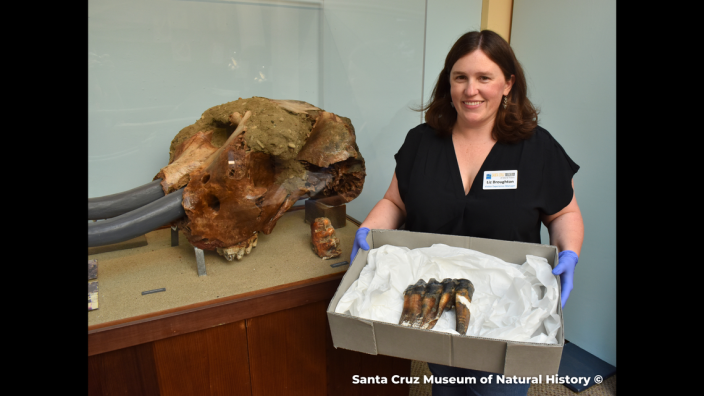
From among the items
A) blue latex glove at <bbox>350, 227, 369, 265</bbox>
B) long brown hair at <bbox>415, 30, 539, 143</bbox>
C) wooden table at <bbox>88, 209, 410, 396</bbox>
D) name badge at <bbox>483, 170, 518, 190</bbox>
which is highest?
long brown hair at <bbox>415, 30, 539, 143</bbox>

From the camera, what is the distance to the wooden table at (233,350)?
4.68 feet

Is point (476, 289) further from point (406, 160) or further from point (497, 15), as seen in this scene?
point (497, 15)

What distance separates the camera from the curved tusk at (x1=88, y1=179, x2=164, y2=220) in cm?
157

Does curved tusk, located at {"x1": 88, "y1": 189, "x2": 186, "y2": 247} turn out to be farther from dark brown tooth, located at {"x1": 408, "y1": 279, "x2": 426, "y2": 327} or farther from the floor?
the floor

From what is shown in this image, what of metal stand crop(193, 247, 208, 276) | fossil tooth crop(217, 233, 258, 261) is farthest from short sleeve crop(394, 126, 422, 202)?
metal stand crop(193, 247, 208, 276)

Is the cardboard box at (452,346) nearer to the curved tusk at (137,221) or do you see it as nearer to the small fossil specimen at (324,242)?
the small fossil specimen at (324,242)

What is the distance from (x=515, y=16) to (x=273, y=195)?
2017 mm

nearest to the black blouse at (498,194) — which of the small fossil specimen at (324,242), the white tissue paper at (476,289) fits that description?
the white tissue paper at (476,289)

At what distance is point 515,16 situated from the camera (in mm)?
2701

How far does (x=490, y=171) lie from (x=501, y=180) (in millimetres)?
50

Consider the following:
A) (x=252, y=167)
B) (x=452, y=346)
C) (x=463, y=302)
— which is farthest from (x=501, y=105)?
(x=252, y=167)

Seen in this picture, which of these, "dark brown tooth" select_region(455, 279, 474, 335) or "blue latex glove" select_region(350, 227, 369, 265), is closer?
"dark brown tooth" select_region(455, 279, 474, 335)

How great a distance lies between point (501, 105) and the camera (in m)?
1.58

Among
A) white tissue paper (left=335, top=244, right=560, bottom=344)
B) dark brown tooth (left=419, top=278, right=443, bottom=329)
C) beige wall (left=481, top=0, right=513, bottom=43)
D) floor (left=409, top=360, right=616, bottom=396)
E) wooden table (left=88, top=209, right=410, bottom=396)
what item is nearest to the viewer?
white tissue paper (left=335, top=244, right=560, bottom=344)
